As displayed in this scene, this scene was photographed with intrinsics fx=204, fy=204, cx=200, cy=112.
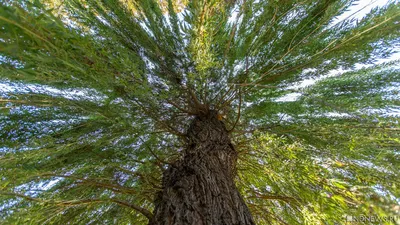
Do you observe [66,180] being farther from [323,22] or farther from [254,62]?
[323,22]

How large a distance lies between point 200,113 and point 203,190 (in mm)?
1018

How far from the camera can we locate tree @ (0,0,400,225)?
42.1 inches

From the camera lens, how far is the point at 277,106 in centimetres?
176

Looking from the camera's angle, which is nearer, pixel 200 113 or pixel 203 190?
pixel 203 190

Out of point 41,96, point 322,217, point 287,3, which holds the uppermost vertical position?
point 41,96

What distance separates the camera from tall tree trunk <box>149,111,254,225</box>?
40.0 inches

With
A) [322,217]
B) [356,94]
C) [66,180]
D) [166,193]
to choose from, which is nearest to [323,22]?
[356,94]

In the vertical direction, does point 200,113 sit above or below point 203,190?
above

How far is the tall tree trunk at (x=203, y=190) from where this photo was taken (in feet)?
3.34

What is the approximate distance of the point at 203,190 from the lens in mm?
1171

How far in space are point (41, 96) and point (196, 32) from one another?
1011 millimetres

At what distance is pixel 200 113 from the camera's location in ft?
6.86

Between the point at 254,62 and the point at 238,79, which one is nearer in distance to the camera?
the point at 254,62

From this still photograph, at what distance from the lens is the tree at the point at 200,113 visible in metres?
1.07
